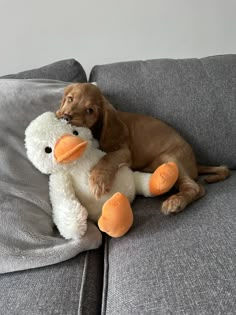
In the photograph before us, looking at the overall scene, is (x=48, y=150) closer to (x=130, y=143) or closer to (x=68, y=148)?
(x=68, y=148)

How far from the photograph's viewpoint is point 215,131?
138 cm

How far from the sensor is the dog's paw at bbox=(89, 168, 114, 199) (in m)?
1.02

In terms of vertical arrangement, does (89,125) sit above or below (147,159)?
above

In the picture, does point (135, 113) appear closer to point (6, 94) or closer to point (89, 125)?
point (89, 125)

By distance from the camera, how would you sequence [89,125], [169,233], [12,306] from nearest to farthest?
1. [12,306]
2. [169,233]
3. [89,125]

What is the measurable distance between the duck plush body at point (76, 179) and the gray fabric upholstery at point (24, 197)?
0.03m

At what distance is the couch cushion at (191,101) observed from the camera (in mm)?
1378

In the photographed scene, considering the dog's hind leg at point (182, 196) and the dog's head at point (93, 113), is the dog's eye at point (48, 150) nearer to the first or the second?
the dog's head at point (93, 113)

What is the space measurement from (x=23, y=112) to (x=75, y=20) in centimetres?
73

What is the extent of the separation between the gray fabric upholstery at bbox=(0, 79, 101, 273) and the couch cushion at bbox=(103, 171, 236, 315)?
0.14m

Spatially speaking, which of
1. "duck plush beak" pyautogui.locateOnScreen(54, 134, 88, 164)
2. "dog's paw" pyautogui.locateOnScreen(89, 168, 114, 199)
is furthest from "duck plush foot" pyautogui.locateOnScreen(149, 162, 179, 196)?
"duck plush beak" pyautogui.locateOnScreen(54, 134, 88, 164)

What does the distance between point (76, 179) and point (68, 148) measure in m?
0.12

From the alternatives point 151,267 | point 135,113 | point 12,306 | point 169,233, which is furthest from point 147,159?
point 12,306

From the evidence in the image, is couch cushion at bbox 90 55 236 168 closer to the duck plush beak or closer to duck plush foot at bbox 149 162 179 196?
duck plush foot at bbox 149 162 179 196
